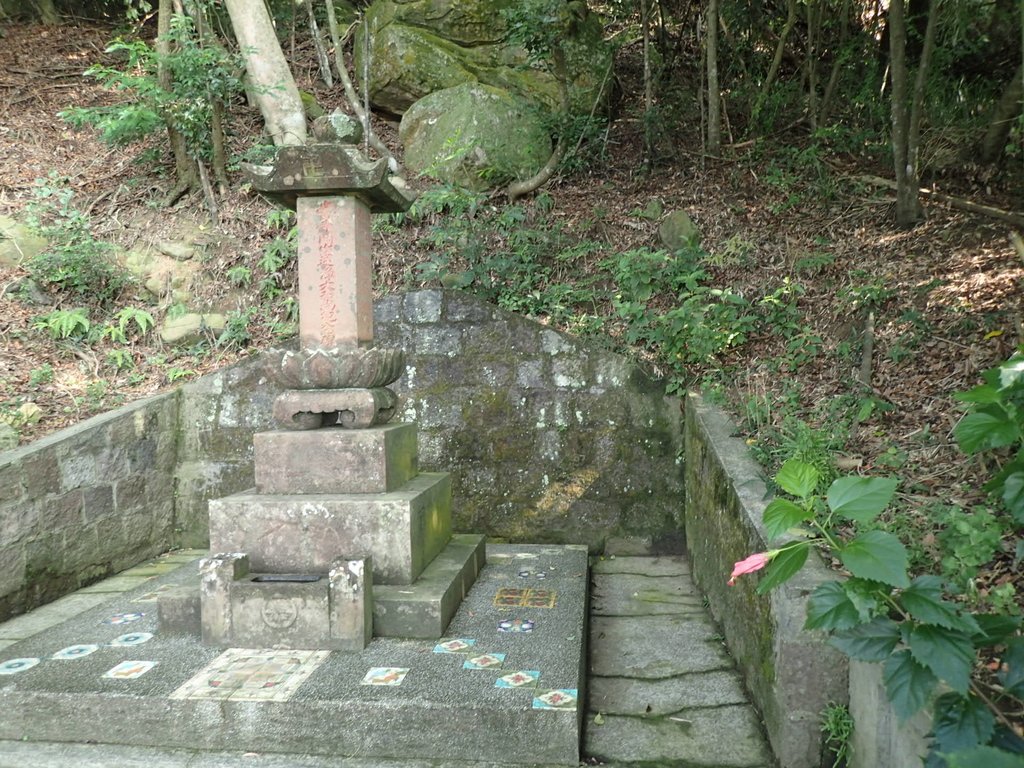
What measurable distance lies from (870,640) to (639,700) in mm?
1591

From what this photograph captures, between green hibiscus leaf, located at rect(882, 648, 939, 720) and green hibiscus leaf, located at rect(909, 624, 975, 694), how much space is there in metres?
0.02

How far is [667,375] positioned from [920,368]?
1.77m

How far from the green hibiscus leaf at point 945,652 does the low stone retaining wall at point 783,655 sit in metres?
0.33

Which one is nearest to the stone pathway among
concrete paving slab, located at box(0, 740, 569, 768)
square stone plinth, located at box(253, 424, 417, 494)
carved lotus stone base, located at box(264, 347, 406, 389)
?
concrete paving slab, located at box(0, 740, 569, 768)

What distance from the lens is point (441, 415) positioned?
5703 mm

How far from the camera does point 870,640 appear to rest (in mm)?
1844

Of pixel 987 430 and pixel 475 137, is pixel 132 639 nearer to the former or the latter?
pixel 987 430

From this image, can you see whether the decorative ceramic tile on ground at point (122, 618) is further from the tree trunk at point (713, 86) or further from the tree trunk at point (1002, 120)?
the tree trunk at point (1002, 120)

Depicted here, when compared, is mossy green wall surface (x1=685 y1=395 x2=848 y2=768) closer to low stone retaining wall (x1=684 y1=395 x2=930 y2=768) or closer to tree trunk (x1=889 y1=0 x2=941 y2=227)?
low stone retaining wall (x1=684 y1=395 x2=930 y2=768)

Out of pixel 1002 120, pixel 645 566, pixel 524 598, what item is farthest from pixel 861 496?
pixel 1002 120

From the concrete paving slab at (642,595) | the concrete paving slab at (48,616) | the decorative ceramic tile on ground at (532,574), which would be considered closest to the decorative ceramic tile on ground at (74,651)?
the concrete paving slab at (48,616)

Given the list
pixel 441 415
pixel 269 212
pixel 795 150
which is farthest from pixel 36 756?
pixel 795 150

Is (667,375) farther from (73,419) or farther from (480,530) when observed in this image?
(73,419)

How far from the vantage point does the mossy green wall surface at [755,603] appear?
251 centimetres
